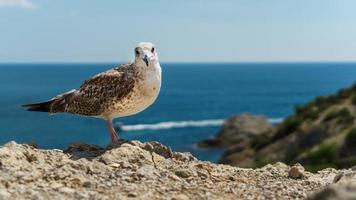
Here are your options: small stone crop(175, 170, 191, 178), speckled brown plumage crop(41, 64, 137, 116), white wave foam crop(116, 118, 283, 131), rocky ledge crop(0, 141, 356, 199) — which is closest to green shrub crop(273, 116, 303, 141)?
speckled brown plumage crop(41, 64, 137, 116)

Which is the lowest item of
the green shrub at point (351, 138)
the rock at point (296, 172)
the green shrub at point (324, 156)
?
the rock at point (296, 172)

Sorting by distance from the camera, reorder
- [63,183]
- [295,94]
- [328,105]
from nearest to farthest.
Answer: [63,183], [328,105], [295,94]

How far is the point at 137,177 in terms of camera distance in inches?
363

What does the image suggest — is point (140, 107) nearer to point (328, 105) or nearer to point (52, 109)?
point (52, 109)

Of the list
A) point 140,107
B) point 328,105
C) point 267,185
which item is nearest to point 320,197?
point 267,185

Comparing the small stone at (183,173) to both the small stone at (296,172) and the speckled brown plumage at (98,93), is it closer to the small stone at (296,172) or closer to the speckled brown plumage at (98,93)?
the speckled brown plumage at (98,93)

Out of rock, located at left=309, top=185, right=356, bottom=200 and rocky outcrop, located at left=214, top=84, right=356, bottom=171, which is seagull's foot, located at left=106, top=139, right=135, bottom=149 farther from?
rocky outcrop, located at left=214, top=84, right=356, bottom=171

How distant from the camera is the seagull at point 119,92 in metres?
11.1

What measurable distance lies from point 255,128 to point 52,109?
178 ft

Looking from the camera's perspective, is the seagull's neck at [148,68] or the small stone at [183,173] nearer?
the small stone at [183,173]

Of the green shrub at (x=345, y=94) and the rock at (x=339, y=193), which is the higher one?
the green shrub at (x=345, y=94)

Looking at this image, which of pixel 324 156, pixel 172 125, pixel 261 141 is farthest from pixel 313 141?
pixel 172 125

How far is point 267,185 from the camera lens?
32.8 feet

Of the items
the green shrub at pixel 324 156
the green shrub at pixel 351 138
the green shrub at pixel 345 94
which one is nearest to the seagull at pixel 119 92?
the green shrub at pixel 324 156
